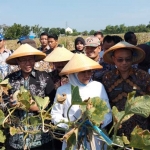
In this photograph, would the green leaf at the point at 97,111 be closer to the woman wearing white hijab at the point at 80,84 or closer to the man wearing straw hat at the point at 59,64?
the woman wearing white hijab at the point at 80,84

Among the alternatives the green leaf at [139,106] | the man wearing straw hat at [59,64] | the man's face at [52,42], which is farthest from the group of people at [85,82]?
the man's face at [52,42]

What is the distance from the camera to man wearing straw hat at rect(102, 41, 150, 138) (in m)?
2.21

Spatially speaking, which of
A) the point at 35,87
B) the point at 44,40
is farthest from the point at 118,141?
the point at 44,40

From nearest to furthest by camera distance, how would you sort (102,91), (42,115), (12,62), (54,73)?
(42,115), (102,91), (12,62), (54,73)

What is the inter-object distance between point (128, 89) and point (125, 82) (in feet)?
0.19

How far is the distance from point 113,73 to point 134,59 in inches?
8.2

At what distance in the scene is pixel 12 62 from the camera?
2500 millimetres

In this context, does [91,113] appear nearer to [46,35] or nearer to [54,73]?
[54,73]

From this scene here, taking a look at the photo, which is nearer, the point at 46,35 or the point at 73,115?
the point at 73,115

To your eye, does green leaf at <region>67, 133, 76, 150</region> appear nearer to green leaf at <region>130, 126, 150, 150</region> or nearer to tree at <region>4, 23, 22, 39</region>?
green leaf at <region>130, 126, 150, 150</region>

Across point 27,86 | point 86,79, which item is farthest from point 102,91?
point 27,86

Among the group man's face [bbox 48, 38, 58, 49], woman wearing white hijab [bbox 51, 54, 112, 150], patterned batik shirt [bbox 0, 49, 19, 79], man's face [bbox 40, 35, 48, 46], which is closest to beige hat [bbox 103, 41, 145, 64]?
woman wearing white hijab [bbox 51, 54, 112, 150]

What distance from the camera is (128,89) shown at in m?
2.24

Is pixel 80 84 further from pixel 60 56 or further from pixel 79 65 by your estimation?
pixel 60 56
